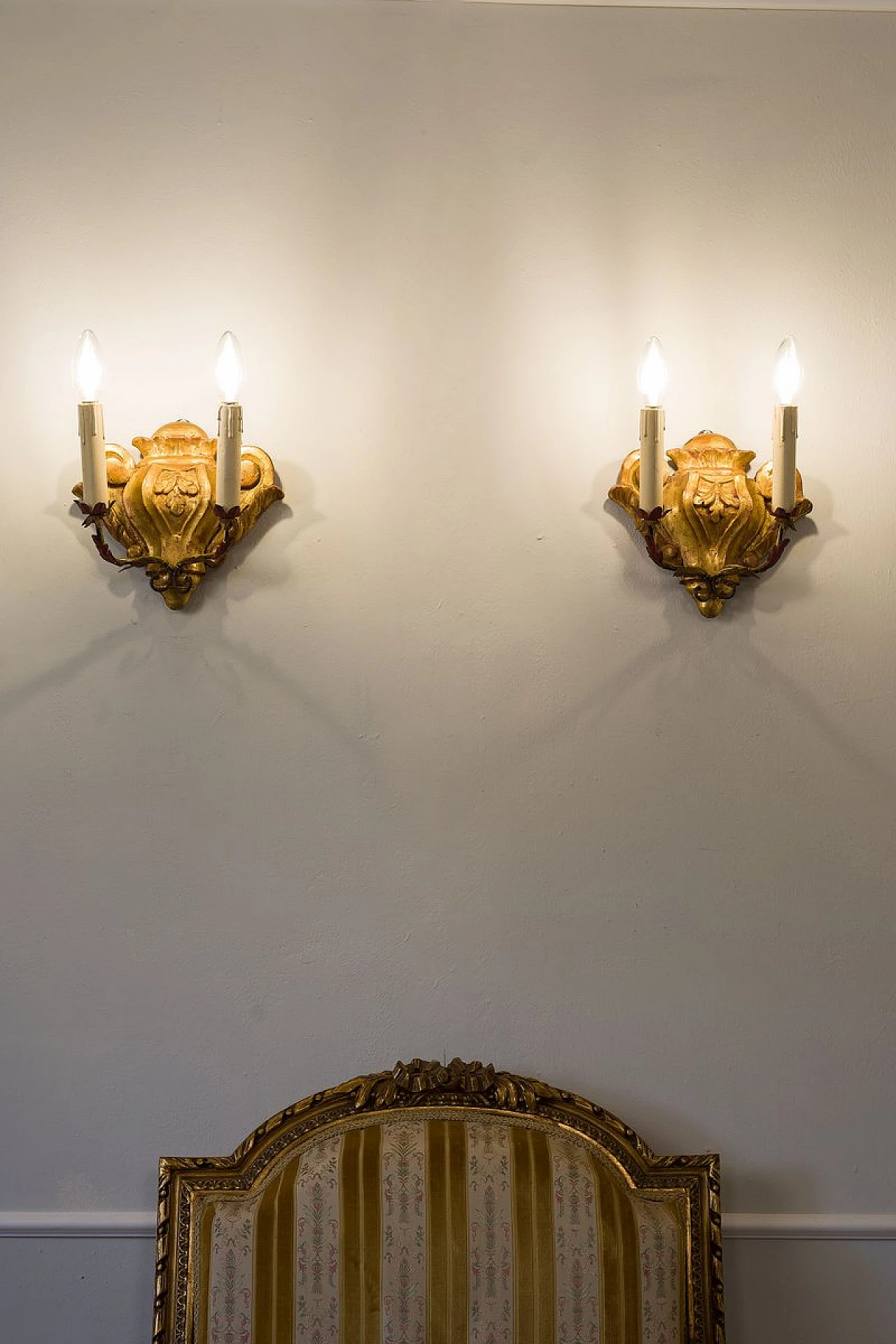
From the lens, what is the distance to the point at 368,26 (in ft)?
5.92

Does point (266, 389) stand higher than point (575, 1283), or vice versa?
point (266, 389)

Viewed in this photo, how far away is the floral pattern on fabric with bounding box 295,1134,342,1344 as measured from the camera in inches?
60.1

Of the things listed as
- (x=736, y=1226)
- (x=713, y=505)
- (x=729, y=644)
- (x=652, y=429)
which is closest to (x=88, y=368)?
(x=652, y=429)

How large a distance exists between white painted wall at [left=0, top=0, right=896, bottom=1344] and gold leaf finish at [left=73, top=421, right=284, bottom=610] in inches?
2.3

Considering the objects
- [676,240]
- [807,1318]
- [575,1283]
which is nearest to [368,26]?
[676,240]

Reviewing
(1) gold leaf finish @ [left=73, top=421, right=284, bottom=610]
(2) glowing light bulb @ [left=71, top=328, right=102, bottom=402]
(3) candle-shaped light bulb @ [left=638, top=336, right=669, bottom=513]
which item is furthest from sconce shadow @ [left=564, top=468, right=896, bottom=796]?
(2) glowing light bulb @ [left=71, top=328, right=102, bottom=402]

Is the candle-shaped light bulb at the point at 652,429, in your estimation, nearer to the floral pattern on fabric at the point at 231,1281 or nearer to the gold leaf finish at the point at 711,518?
the gold leaf finish at the point at 711,518

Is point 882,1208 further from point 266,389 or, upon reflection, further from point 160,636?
point 266,389

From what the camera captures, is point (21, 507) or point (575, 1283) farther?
point (21, 507)

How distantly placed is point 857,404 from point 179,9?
1188 mm

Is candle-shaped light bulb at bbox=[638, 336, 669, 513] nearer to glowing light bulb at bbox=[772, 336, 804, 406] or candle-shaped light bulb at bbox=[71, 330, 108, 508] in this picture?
glowing light bulb at bbox=[772, 336, 804, 406]

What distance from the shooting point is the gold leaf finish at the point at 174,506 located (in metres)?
1.68

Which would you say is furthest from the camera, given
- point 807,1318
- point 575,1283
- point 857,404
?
point 857,404

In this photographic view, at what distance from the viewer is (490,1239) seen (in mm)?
1558
